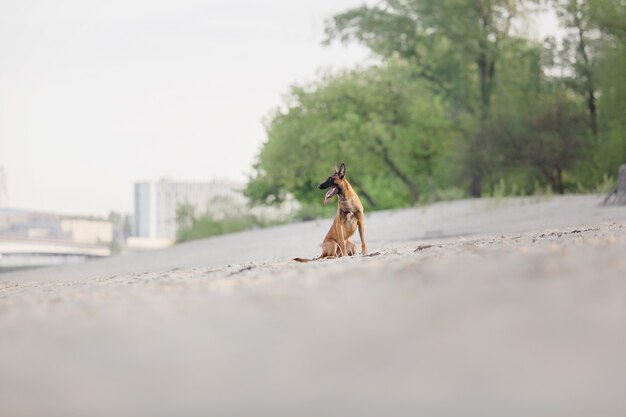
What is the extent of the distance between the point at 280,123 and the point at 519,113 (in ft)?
31.1

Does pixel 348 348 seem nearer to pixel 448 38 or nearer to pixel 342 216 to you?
pixel 342 216

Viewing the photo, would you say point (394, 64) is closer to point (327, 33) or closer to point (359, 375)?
point (327, 33)

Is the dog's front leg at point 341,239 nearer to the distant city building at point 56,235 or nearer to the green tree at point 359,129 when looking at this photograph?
the green tree at point 359,129

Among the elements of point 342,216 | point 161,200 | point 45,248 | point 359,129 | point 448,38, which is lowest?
point 45,248

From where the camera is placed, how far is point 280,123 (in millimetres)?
30906

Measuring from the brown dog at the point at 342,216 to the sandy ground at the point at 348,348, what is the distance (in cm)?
328

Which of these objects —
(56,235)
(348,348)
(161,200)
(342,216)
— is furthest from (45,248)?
(161,200)

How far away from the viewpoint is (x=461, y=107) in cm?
3262

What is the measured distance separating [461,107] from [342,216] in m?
26.2

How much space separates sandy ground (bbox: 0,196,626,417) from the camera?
2.56 meters

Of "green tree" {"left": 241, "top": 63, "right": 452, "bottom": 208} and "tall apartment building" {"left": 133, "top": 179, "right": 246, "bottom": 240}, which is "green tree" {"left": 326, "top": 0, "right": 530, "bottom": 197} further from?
"tall apartment building" {"left": 133, "top": 179, "right": 246, "bottom": 240}

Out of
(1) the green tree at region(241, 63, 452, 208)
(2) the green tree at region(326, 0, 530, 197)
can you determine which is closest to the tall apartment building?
(2) the green tree at region(326, 0, 530, 197)

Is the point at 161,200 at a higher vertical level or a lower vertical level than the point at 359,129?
lower

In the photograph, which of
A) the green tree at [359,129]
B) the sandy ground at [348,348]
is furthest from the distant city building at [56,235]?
the sandy ground at [348,348]
